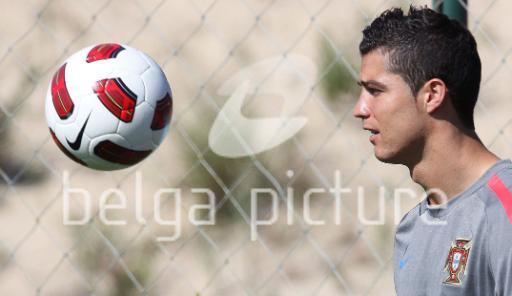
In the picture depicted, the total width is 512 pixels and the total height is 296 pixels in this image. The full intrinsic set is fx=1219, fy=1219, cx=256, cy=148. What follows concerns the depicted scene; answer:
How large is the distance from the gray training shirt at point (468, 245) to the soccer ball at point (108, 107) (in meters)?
0.95

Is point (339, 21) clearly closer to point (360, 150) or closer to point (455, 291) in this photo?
point (360, 150)

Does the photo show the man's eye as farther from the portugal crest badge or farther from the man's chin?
the portugal crest badge

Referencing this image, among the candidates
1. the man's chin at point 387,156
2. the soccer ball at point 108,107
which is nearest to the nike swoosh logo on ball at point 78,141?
the soccer ball at point 108,107

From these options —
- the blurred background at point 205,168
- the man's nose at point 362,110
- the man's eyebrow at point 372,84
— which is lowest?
the blurred background at point 205,168

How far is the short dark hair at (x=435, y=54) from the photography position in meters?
2.89

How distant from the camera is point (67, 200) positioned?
185 inches

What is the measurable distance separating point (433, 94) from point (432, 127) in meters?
0.08

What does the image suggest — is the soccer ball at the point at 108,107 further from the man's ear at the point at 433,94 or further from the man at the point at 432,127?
the man's ear at the point at 433,94

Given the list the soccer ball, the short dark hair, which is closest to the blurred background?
the soccer ball

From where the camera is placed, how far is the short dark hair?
2889 mm

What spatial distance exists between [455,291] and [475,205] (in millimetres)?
197

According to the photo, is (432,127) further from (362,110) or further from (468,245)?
(468,245)

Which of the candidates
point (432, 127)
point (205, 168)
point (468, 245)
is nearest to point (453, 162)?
point (432, 127)

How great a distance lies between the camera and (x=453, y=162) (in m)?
2.85
